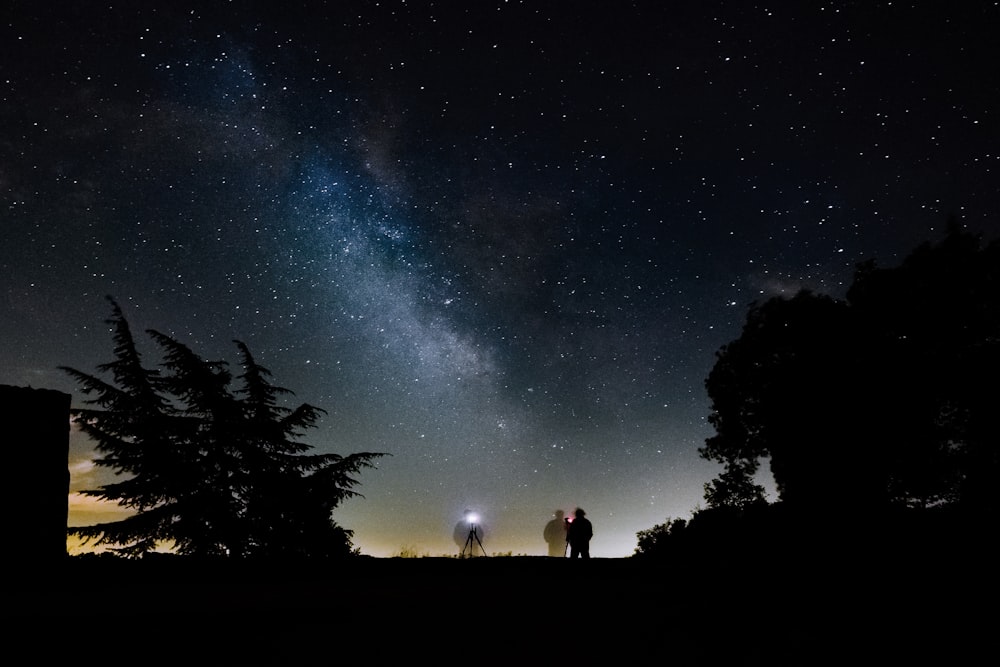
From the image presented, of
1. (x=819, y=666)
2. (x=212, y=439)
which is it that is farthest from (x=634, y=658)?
(x=212, y=439)

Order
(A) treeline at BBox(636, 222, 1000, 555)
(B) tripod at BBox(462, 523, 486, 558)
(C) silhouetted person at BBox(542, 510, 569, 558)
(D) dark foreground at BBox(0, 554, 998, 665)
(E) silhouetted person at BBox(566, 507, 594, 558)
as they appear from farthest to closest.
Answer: (C) silhouetted person at BBox(542, 510, 569, 558)
(B) tripod at BBox(462, 523, 486, 558)
(A) treeline at BBox(636, 222, 1000, 555)
(E) silhouetted person at BBox(566, 507, 594, 558)
(D) dark foreground at BBox(0, 554, 998, 665)

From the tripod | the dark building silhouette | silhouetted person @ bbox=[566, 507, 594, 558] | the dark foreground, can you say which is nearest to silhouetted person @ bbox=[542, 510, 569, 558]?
the tripod

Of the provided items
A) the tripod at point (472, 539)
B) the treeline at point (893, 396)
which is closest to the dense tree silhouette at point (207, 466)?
the tripod at point (472, 539)

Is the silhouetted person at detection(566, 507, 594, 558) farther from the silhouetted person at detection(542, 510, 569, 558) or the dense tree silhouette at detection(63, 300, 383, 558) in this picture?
the silhouetted person at detection(542, 510, 569, 558)

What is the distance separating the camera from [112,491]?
48.2 feet

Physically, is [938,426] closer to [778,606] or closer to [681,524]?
[681,524]

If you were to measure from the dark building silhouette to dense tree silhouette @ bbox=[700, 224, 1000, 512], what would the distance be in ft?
61.0

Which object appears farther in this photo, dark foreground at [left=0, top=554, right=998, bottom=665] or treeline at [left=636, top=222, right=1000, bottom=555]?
treeline at [left=636, top=222, right=1000, bottom=555]

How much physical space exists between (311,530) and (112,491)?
5.50 m

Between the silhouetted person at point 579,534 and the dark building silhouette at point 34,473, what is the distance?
1055 cm

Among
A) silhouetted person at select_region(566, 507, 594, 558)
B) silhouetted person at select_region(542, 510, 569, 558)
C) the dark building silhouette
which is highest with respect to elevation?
the dark building silhouette

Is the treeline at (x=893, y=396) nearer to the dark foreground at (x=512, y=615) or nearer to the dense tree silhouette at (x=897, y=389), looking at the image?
the dense tree silhouette at (x=897, y=389)

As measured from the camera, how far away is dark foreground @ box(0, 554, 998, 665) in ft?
12.7

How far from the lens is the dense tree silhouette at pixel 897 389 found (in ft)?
56.2
